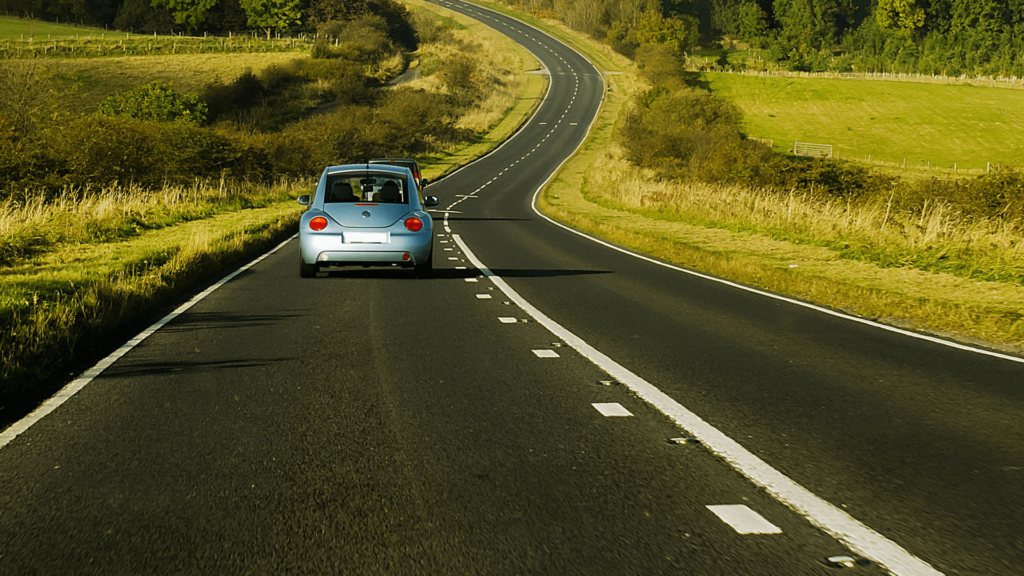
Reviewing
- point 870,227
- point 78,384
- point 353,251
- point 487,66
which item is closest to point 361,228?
point 353,251

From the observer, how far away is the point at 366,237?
14.2 m

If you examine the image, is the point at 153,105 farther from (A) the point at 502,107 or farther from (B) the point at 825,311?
(B) the point at 825,311

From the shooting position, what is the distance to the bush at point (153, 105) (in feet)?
194

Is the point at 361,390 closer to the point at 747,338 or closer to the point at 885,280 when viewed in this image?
the point at 747,338

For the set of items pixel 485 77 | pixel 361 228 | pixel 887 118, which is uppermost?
pixel 887 118

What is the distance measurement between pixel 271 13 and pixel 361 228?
104134 mm

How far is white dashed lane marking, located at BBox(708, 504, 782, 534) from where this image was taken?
13.8 ft

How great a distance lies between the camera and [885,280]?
14773mm

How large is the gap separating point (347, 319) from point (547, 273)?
628cm

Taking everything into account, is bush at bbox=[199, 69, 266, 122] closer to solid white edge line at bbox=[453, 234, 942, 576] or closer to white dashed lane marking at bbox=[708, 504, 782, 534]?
solid white edge line at bbox=[453, 234, 942, 576]

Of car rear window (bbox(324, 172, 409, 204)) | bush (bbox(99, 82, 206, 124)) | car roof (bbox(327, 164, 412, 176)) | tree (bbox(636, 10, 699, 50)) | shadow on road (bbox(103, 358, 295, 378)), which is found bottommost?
bush (bbox(99, 82, 206, 124))

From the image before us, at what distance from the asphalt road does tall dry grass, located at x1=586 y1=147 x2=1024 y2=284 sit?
6517mm

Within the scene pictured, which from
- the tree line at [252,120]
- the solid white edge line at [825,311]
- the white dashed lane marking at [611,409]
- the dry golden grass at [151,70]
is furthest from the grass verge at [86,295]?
the dry golden grass at [151,70]

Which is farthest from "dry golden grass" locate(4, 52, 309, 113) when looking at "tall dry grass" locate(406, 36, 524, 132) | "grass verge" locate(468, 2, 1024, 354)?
"grass verge" locate(468, 2, 1024, 354)
